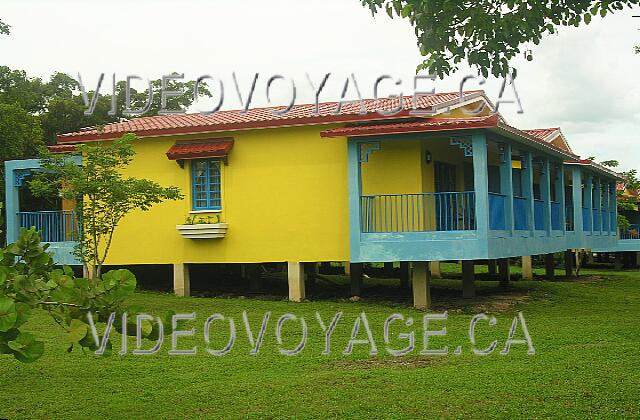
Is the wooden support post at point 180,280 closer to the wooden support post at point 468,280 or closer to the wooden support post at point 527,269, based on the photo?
the wooden support post at point 468,280

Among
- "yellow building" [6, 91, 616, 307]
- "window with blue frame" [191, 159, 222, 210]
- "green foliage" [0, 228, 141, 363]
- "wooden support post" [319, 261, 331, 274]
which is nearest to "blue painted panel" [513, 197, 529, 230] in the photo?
"yellow building" [6, 91, 616, 307]

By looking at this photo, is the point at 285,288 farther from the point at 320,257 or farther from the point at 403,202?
the point at 403,202

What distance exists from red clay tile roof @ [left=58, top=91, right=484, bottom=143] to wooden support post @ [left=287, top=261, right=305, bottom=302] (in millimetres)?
2654

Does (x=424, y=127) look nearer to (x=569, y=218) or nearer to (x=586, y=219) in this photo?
(x=569, y=218)

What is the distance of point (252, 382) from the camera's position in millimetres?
9648

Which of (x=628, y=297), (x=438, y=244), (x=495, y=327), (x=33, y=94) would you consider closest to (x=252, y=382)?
(x=495, y=327)

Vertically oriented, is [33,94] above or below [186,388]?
above

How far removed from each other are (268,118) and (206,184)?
6.02 feet

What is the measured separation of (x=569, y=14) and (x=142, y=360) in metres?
6.33

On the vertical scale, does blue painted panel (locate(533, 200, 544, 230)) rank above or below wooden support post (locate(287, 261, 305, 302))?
above

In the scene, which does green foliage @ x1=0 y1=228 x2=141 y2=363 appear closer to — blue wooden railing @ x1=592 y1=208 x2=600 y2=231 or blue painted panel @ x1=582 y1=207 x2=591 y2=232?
blue painted panel @ x1=582 y1=207 x2=591 y2=232

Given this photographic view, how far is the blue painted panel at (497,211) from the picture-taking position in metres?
15.7

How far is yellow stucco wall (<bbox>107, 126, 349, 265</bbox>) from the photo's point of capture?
16516mm

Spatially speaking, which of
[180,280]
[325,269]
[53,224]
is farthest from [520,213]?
[53,224]
